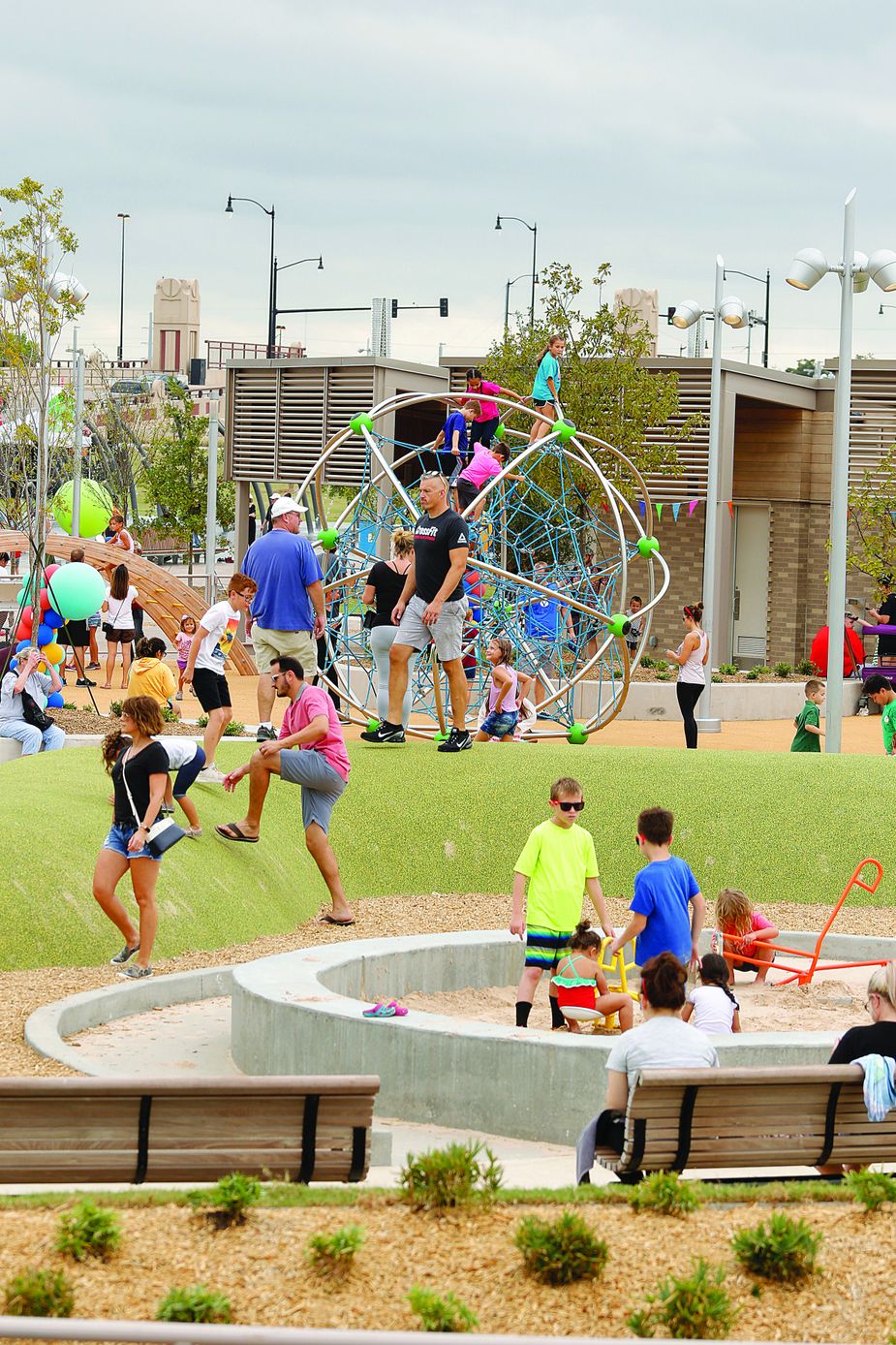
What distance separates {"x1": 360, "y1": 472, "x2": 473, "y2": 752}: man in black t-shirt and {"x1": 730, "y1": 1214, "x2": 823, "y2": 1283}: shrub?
8328mm

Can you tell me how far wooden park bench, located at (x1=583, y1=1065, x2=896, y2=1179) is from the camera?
18.0 ft

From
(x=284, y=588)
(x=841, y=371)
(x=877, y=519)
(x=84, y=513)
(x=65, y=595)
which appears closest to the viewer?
(x=284, y=588)

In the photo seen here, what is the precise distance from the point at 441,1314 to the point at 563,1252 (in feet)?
1.56

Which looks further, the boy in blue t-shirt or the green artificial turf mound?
the green artificial turf mound

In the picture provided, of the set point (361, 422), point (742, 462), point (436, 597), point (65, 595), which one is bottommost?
point (65, 595)

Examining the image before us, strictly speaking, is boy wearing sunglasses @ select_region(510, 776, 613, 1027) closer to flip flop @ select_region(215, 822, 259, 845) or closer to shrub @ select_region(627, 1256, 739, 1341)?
flip flop @ select_region(215, 822, 259, 845)

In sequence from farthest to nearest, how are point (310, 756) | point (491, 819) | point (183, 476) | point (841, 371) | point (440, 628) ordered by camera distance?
point (183, 476), point (841, 371), point (491, 819), point (440, 628), point (310, 756)

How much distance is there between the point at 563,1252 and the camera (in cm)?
471

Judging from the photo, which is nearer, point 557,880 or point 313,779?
point 557,880

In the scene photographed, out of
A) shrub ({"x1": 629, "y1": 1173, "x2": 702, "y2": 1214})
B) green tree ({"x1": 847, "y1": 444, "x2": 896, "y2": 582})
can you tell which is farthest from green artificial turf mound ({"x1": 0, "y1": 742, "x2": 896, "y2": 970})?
green tree ({"x1": 847, "y1": 444, "x2": 896, "y2": 582})

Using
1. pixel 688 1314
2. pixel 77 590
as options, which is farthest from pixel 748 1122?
pixel 77 590

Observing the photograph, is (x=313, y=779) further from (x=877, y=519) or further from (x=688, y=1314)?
(x=877, y=519)

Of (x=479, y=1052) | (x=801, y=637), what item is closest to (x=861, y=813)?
(x=479, y=1052)

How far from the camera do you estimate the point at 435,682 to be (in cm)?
1523
